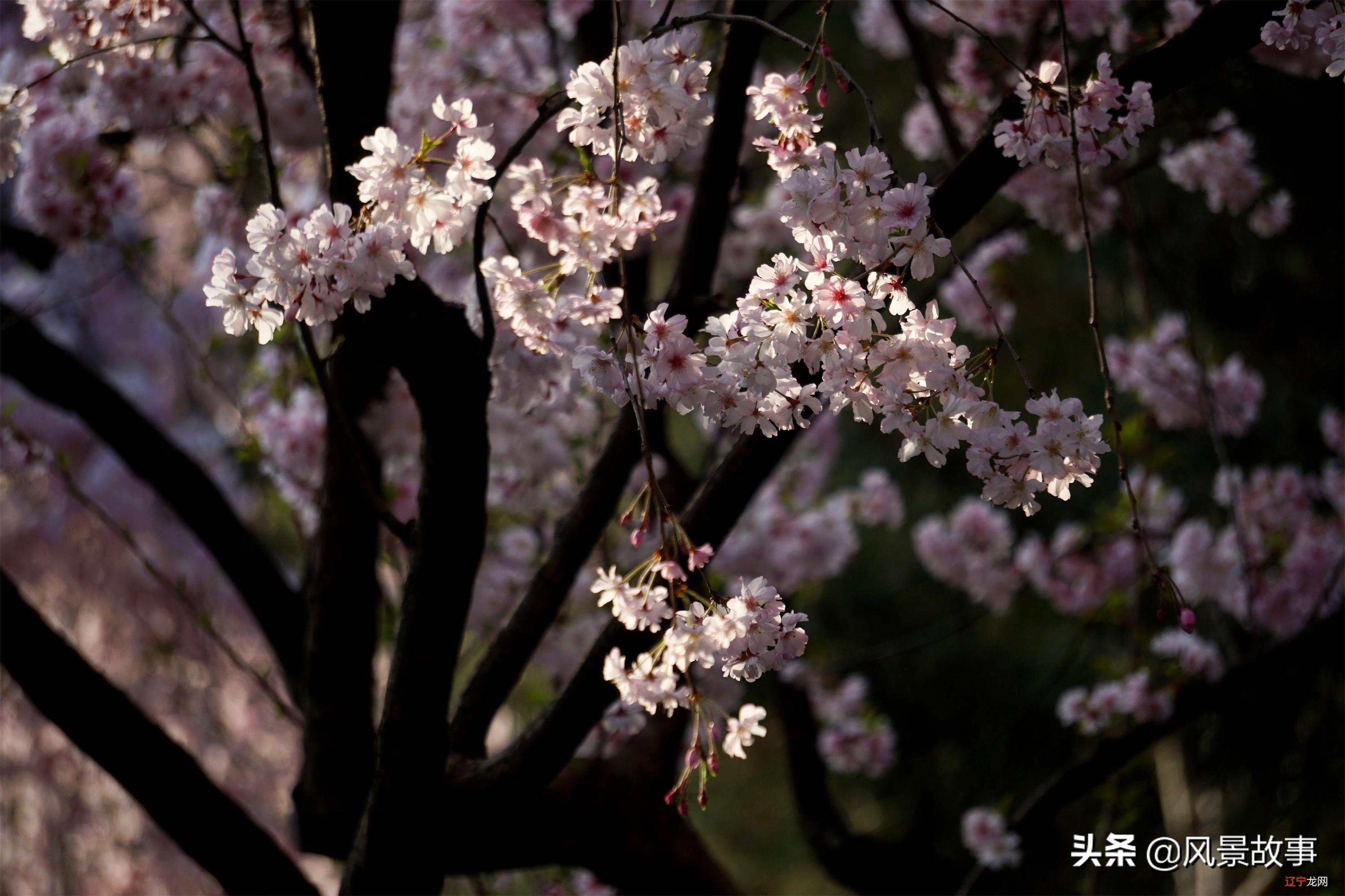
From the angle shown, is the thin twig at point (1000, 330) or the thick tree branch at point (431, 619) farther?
the thick tree branch at point (431, 619)

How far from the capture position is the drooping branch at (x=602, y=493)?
66.7 inches

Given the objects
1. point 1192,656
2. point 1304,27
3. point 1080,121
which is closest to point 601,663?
point 1080,121

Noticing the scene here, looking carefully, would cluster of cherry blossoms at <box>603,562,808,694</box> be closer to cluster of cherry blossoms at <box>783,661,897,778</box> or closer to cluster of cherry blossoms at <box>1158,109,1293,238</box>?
cluster of cherry blossoms at <box>1158,109,1293,238</box>

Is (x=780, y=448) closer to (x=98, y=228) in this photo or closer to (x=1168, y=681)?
(x=1168, y=681)

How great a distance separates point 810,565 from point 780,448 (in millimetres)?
1843

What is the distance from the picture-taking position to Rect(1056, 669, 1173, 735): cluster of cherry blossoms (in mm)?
2273

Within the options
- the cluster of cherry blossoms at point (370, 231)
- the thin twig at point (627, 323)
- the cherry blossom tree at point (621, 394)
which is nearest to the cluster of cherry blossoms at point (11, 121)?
the cherry blossom tree at point (621, 394)

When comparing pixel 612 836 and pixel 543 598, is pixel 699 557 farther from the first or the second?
pixel 612 836

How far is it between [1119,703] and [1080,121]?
1.65 m

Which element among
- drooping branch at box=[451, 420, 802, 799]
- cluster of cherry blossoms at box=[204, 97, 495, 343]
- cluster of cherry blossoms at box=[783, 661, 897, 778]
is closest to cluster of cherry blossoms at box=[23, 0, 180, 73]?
cluster of cherry blossoms at box=[204, 97, 495, 343]

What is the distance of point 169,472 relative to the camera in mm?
2066

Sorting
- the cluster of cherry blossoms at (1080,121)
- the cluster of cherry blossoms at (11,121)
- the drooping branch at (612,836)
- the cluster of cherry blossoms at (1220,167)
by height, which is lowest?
the drooping branch at (612,836)

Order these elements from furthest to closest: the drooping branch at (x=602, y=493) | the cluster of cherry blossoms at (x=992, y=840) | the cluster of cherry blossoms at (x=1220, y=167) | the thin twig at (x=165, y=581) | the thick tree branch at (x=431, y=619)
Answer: the cluster of cherry blossoms at (x=1220, y=167), the cluster of cherry blossoms at (x=992, y=840), the thin twig at (x=165, y=581), the drooping branch at (x=602, y=493), the thick tree branch at (x=431, y=619)

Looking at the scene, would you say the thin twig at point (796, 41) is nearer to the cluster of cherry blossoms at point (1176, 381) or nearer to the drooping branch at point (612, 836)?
the drooping branch at point (612, 836)
